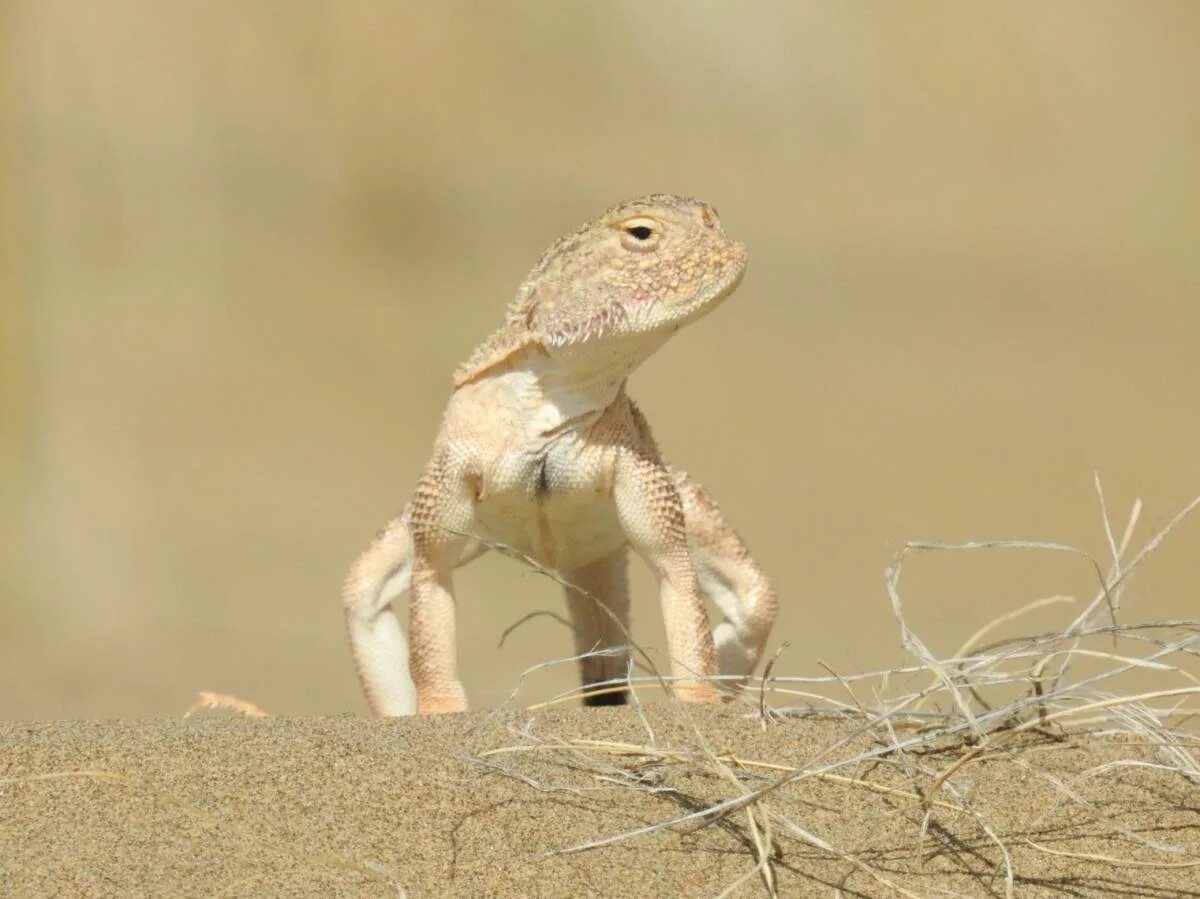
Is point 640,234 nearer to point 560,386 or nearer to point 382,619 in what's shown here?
point 560,386

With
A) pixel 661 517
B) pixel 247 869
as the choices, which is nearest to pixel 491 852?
pixel 247 869

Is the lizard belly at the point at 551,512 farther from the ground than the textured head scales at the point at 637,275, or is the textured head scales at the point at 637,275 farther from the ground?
the textured head scales at the point at 637,275

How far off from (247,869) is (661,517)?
2.19 metres

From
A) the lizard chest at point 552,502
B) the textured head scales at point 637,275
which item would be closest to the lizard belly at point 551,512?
the lizard chest at point 552,502

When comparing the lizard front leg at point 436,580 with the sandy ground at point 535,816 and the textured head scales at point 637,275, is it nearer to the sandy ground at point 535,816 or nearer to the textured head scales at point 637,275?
Answer: the textured head scales at point 637,275

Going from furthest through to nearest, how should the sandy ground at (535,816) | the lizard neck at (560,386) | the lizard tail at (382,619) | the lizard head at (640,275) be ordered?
the lizard tail at (382,619)
the lizard neck at (560,386)
the lizard head at (640,275)
the sandy ground at (535,816)

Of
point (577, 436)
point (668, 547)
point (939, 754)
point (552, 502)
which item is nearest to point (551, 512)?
point (552, 502)

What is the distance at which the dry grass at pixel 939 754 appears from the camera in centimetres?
291

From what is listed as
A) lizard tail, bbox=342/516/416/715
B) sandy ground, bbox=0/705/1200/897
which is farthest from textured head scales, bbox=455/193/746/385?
sandy ground, bbox=0/705/1200/897

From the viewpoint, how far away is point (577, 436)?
188 inches

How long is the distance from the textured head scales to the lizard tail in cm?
88

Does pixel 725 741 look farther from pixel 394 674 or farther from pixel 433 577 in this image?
pixel 394 674

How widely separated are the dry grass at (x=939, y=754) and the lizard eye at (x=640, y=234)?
4.86ft

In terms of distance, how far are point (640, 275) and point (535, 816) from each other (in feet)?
6.44
